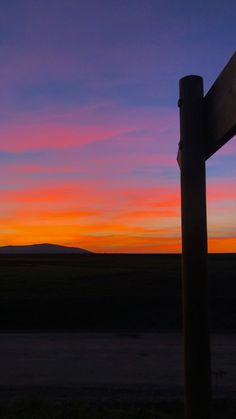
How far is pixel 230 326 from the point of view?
12.5m

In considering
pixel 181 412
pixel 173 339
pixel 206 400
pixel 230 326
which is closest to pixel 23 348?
pixel 173 339

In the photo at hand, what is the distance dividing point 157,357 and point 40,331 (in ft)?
13.6

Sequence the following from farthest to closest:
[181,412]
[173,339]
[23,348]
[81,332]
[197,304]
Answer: [81,332], [173,339], [23,348], [181,412], [197,304]

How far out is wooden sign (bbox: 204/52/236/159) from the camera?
225cm

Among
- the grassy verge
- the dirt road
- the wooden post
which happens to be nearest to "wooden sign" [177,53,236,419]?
the wooden post

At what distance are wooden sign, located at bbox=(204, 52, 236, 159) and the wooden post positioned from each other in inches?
2.5

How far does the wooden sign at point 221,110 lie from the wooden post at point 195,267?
2.5 inches

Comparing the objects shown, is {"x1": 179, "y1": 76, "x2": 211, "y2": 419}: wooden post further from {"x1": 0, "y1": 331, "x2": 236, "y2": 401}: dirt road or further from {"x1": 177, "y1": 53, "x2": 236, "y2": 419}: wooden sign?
{"x1": 0, "y1": 331, "x2": 236, "y2": 401}: dirt road

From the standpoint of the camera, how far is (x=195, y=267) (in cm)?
264

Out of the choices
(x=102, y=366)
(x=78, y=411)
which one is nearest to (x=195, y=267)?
(x=78, y=411)

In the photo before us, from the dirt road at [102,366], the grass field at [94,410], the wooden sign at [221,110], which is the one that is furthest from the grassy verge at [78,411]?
the wooden sign at [221,110]

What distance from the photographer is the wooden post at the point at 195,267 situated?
2637mm

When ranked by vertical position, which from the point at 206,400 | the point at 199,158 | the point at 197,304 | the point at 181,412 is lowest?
the point at 181,412

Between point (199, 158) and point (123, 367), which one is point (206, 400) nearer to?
point (199, 158)
